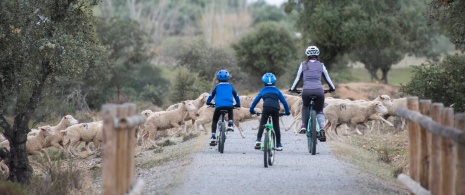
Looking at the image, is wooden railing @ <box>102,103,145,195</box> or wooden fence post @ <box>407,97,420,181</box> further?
wooden fence post @ <box>407,97,420,181</box>

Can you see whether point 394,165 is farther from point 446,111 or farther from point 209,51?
point 209,51

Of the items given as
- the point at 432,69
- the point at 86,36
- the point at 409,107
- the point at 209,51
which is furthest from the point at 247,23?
the point at 409,107

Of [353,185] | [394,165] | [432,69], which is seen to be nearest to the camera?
[353,185]

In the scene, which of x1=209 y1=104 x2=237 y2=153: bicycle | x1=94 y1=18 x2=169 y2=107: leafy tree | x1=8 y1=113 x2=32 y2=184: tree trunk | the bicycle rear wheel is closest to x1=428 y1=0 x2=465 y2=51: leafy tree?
the bicycle rear wheel

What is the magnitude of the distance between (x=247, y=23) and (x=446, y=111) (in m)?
120

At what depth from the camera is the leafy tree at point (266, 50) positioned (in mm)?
74188

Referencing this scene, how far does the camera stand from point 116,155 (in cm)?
1167

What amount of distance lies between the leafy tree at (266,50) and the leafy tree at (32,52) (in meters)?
51.2

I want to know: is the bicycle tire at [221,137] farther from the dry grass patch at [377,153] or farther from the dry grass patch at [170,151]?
the dry grass patch at [377,153]

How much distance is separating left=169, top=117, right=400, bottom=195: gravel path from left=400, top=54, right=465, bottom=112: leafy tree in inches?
315

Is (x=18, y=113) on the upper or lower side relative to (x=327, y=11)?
lower

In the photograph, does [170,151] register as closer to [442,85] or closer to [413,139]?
[442,85]

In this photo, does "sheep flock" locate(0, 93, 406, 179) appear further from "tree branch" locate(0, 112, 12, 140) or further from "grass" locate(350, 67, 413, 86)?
"grass" locate(350, 67, 413, 86)

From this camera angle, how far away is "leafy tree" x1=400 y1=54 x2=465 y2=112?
2984 cm
